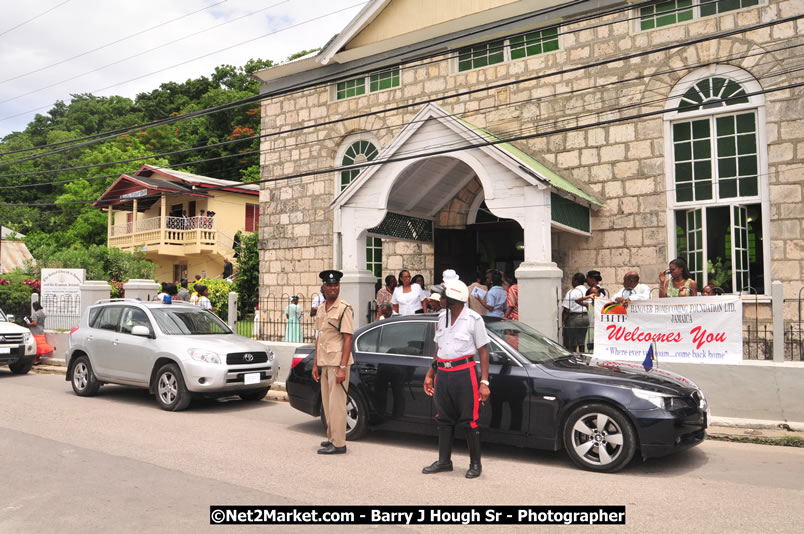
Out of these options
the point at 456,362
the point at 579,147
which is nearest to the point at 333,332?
the point at 456,362

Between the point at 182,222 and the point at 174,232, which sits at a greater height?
the point at 182,222

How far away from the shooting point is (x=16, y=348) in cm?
1440

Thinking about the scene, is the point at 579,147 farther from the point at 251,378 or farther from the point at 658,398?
the point at 658,398

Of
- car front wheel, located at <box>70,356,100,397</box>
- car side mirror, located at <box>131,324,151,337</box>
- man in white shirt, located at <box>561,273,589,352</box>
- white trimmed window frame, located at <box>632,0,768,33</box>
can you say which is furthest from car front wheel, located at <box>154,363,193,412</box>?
white trimmed window frame, located at <box>632,0,768,33</box>

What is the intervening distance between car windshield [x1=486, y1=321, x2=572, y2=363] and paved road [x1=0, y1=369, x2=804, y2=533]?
110 centimetres

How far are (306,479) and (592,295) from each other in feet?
20.2

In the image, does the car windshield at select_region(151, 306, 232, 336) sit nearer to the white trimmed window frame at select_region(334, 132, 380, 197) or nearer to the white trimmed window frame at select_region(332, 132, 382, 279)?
the white trimmed window frame at select_region(332, 132, 382, 279)

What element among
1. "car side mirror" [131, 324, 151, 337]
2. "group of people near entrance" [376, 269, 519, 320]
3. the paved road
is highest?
"group of people near entrance" [376, 269, 519, 320]

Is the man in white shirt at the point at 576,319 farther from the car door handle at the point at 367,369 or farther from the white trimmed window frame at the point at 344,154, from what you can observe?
the white trimmed window frame at the point at 344,154

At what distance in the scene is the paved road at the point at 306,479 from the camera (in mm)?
4949

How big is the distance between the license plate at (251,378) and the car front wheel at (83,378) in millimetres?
3089

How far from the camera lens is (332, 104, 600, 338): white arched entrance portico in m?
10.6

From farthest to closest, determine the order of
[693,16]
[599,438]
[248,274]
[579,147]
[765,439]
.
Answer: [248,274], [579,147], [693,16], [765,439], [599,438]

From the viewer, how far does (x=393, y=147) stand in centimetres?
1212
